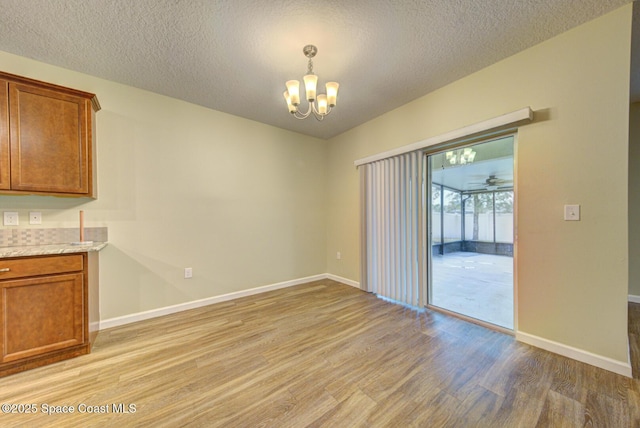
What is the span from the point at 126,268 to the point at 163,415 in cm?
182

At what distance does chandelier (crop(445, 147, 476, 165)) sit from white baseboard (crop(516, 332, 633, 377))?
2.06 m

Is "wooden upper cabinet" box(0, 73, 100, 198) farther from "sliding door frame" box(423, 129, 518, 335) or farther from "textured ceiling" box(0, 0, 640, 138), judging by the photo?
"sliding door frame" box(423, 129, 518, 335)

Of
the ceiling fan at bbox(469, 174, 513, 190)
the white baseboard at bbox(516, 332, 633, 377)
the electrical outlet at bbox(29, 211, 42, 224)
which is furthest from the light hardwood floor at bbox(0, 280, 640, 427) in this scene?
the ceiling fan at bbox(469, 174, 513, 190)

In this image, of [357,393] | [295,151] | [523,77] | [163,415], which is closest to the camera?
[163,415]

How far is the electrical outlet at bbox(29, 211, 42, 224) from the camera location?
2176 millimetres

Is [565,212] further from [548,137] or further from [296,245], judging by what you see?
[296,245]

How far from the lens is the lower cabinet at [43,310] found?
1.74 m

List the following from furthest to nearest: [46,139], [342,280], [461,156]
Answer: [342,280] → [461,156] → [46,139]

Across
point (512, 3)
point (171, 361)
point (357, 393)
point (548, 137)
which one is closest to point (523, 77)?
point (548, 137)

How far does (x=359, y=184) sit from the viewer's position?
3.78 meters

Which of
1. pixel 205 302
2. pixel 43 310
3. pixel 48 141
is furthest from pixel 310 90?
pixel 205 302

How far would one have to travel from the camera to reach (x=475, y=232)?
5.17 meters

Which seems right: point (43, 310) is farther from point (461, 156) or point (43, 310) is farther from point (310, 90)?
point (461, 156)

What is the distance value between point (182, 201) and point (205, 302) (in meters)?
1.35
